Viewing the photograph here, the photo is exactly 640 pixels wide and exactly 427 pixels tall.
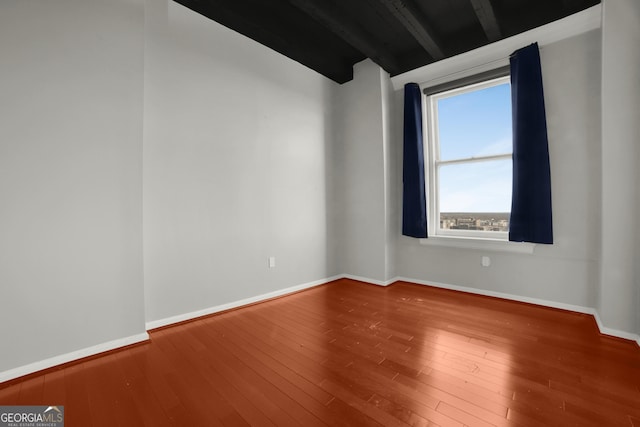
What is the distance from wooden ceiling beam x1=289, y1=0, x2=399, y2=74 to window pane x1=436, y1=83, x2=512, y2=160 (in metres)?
0.91

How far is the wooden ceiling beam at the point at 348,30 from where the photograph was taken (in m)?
2.47

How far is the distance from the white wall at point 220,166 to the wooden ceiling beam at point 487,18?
2.02 metres

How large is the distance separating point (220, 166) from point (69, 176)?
117cm

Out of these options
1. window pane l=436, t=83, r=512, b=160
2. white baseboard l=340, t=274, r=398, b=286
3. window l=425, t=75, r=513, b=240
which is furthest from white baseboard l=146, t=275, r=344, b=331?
window pane l=436, t=83, r=512, b=160

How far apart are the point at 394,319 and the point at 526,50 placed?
9.97 feet

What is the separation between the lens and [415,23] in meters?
2.71

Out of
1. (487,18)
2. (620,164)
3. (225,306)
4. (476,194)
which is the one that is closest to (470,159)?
(476,194)

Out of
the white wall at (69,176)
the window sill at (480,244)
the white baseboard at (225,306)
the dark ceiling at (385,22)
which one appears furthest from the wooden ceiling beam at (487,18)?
the white baseboard at (225,306)

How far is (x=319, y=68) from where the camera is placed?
3719 millimetres

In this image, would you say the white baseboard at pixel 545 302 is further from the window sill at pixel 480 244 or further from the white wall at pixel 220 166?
the white wall at pixel 220 166

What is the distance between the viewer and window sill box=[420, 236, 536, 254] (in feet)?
9.41

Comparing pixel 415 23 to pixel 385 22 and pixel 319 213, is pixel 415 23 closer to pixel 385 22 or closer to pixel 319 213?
pixel 385 22

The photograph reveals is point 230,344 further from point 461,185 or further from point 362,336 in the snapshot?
point 461,185

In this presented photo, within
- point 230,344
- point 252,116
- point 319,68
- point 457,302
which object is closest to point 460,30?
point 319,68
